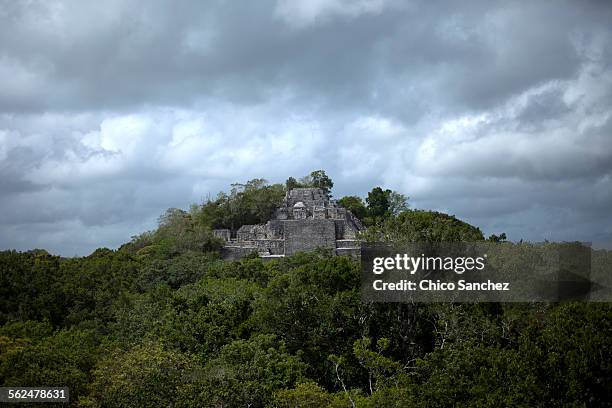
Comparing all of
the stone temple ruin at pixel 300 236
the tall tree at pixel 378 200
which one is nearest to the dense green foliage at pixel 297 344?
the stone temple ruin at pixel 300 236

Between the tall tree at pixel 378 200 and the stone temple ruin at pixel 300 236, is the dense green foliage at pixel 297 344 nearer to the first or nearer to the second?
the stone temple ruin at pixel 300 236

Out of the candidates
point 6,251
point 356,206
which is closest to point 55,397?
point 6,251

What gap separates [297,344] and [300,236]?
88.0 feet

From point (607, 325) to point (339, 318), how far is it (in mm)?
8602

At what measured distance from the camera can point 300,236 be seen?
50.6 metres

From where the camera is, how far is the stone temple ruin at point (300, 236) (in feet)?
164

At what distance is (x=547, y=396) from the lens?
638 inches

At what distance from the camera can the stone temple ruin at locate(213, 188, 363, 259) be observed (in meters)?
50.0

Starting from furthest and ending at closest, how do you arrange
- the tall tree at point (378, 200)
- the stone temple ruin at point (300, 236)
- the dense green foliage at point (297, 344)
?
the tall tree at point (378, 200) → the stone temple ruin at point (300, 236) → the dense green foliage at point (297, 344)

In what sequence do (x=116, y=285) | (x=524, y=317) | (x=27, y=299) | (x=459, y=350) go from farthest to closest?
1. (x=116, y=285)
2. (x=27, y=299)
3. (x=524, y=317)
4. (x=459, y=350)

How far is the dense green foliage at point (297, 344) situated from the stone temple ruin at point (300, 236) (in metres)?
14.1

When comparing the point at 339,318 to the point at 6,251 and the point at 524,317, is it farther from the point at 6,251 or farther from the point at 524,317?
the point at 6,251

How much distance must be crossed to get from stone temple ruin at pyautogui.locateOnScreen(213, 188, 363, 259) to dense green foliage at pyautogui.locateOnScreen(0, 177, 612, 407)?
14.1m

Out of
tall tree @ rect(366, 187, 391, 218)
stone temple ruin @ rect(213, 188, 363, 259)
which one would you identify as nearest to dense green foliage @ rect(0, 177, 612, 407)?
stone temple ruin @ rect(213, 188, 363, 259)
